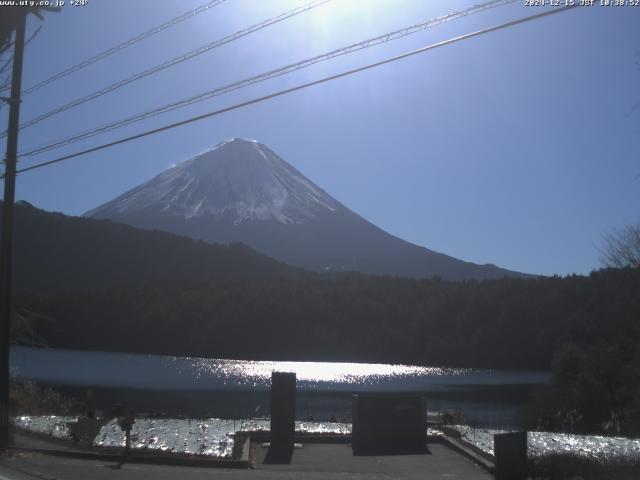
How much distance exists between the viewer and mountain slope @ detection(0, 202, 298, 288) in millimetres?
124562

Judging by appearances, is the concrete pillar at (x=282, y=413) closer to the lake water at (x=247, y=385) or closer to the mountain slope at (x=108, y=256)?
the lake water at (x=247, y=385)

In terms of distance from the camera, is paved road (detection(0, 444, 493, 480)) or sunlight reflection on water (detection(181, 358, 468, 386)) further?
sunlight reflection on water (detection(181, 358, 468, 386))

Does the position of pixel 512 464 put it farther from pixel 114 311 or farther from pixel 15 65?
pixel 114 311

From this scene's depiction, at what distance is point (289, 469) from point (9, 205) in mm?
8079

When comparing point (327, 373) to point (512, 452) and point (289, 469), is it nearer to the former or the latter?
point (289, 469)

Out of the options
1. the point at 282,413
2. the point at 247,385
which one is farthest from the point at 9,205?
the point at 247,385

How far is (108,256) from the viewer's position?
130500mm

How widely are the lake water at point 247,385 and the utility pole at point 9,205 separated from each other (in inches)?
718

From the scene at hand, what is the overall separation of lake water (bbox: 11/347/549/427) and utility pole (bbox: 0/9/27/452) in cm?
1824

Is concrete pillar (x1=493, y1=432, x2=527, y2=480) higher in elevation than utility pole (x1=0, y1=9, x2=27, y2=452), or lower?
lower

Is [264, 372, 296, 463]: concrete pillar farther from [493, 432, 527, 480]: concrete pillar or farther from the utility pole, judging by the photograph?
the utility pole

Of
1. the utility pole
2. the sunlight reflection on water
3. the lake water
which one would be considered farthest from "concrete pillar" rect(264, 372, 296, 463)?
the sunlight reflection on water

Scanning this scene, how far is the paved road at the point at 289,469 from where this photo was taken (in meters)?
12.4

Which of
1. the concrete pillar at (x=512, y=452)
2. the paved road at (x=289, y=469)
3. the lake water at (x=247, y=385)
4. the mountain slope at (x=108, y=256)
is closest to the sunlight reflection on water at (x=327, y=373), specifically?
the lake water at (x=247, y=385)
